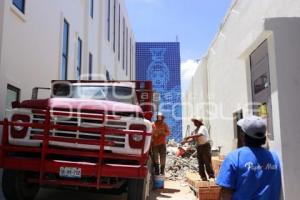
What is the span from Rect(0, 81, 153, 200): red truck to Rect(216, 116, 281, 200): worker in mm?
3055

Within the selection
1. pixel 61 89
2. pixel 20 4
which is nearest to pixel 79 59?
pixel 20 4

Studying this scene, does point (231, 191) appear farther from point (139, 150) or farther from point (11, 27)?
point (11, 27)

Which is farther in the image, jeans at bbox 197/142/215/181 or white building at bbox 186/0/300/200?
jeans at bbox 197/142/215/181

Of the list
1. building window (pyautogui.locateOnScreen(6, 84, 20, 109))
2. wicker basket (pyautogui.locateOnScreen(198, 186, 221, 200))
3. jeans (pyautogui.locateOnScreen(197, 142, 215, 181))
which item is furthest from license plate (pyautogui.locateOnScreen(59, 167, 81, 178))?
jeans (pyautogui.locateOnScreen(197, 142, 215, 181))

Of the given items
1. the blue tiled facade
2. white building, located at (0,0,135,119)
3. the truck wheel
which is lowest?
the truck wheel

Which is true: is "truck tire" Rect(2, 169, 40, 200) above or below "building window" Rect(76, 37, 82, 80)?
below

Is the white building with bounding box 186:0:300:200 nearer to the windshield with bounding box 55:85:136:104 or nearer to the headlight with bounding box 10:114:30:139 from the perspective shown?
the windshield with bounding box 55:85:136:104

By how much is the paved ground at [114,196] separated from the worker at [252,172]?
17.4 ft

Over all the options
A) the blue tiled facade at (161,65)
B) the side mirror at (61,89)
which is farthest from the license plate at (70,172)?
the blue tiled facade at (161,65)

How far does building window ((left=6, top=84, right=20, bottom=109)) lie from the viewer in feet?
30.5

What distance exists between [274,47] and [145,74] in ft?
128

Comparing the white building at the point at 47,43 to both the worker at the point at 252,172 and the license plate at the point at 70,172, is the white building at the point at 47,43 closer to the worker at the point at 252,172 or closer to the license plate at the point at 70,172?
the license plate at the point at 70,172

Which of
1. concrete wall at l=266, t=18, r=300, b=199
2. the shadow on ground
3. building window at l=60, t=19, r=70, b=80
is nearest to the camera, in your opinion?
concrete wall at l=266, t=18, r=300, b=199

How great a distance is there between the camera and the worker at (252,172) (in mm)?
3096
